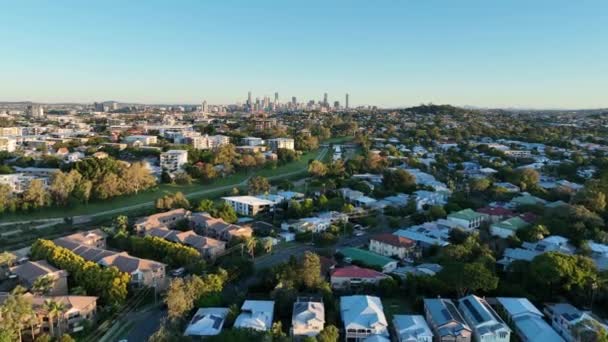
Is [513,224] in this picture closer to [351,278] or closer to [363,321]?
[351,278]

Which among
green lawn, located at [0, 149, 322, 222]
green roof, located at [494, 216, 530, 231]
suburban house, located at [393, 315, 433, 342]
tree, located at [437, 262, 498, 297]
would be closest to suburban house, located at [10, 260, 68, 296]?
green lawn, located at [0, 149, 322, 222]

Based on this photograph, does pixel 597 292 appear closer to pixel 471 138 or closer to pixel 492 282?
pixel 492 282

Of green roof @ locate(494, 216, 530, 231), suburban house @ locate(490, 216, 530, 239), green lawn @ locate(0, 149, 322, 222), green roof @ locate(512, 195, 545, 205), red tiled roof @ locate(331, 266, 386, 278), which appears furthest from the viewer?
green roof @ locate(512, 195, 545, 205)

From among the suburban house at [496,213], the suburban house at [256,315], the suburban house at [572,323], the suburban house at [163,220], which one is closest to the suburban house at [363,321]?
the suburban house at [256,315]

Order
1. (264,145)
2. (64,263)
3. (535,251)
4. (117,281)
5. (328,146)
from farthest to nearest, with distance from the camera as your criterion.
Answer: (328,146)
(264,145)
(535,251)
(64,263)
(117,281)

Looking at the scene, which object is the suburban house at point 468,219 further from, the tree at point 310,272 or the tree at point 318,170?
the tree at point 318,170

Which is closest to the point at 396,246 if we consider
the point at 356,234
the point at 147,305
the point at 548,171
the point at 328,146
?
the point at 356,234

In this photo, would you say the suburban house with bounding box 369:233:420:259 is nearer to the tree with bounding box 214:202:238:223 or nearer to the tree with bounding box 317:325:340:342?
the tree with bounding box 214:202:238:223
